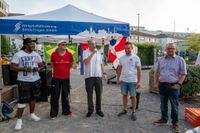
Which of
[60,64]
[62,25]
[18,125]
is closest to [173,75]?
[60,64]

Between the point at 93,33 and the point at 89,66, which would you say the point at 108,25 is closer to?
the point at 93,33

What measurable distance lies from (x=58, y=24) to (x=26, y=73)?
1452 millimetres

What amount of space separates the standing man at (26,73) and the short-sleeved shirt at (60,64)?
56 cm

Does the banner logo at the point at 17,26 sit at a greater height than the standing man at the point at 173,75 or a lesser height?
greater

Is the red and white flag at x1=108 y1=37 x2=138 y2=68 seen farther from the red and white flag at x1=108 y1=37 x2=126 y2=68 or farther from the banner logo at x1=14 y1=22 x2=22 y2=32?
the banner logo at x1=14 y1=22 x2=22 y2=32

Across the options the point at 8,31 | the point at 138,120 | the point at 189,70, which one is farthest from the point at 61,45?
the point at 189,70

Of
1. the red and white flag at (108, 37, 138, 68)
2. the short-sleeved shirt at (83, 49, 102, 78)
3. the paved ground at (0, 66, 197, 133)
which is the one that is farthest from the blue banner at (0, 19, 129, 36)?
the red and white flag at (108, 37, 138, 68)

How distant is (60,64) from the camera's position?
606 centimetres

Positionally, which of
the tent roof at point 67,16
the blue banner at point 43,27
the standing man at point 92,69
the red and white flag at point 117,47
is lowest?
the standing man at point 92,69

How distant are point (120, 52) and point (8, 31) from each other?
408 centimetres

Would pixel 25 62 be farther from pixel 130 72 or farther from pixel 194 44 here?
pixel 194 44

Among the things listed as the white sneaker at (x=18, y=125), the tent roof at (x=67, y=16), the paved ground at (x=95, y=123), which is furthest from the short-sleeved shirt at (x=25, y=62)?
the tent roof at (x=67, y=16)

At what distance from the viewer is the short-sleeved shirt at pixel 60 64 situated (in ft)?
19.9

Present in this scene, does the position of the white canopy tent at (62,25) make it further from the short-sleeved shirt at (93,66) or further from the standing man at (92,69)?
the short-sleeved shirt at (93,66)
